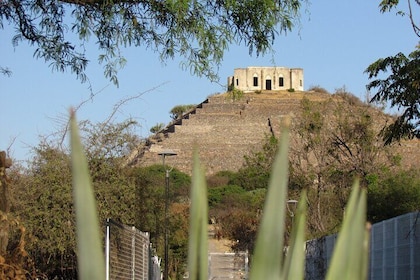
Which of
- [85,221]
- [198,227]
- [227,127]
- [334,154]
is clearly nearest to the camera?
[85,221]

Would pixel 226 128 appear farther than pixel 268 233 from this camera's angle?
Yes

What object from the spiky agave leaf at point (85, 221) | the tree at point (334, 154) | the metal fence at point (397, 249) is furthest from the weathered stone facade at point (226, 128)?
the spiky agave leaf at point (85, 221)

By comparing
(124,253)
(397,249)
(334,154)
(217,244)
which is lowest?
(124,253)

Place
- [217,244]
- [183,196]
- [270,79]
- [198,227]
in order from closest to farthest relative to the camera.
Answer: [198,227] < [183,196] < [217,244] < [270,79]

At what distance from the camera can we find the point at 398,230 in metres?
16.9

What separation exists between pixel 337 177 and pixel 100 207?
2103 cm

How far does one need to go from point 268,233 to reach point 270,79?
149474mm

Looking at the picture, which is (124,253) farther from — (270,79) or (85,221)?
(270,79)

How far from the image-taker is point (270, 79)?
15050cm

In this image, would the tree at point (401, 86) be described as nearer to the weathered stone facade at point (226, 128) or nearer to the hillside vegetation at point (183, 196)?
the hillside vegetation at point (183, 196)

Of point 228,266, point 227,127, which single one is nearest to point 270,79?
point 227,127

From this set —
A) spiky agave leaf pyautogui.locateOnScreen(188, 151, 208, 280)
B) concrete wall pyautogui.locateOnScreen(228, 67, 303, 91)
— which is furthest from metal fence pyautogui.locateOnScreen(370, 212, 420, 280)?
concrete wall pyautogui.locateOnScreen(228, 67, 303, 91)

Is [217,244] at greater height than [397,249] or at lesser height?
greater

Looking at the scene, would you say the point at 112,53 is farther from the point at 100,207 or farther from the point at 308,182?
the point at 308,182
